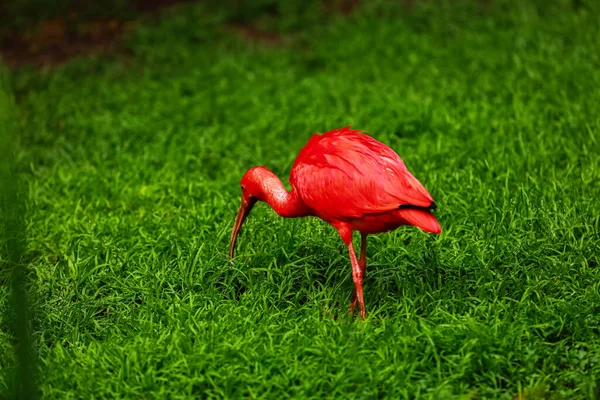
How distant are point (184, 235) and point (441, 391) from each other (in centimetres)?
207

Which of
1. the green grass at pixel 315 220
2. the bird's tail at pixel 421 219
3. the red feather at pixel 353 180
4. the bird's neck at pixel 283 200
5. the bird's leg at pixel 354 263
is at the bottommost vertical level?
the green grass at pixel 315 220

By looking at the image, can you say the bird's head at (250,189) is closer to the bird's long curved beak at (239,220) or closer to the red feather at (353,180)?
the bird's long curved beak at (239,220)

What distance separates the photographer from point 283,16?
30.3 feet

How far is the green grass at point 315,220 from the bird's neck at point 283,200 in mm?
421

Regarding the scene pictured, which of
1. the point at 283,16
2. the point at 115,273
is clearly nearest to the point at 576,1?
the point at 283,16

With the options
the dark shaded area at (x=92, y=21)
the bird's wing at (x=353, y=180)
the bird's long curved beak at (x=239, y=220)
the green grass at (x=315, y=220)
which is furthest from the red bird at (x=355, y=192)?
the dark shaded area at (x=92, y=21)

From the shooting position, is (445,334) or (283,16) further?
(283,16)

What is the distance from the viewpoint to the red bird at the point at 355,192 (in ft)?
13.0

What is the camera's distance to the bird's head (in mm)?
4535

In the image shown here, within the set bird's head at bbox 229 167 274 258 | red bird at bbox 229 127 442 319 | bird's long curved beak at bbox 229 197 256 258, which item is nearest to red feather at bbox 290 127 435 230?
red bird at bbox 229 127 442 319

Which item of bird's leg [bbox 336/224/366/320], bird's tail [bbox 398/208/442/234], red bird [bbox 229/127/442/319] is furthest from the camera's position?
bird's leg [bbox 336/224/366/320]

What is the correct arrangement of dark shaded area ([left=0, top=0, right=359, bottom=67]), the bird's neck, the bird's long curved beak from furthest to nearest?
1. dark shaded area ([left=0, top=0, right=359, bottom=67])
2. the bird's long curved beak
3. the bird's neck

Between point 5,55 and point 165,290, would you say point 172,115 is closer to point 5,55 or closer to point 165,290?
point 5,55

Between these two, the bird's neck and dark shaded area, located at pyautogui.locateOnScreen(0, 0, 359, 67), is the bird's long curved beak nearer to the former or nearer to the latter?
the bird's neck
